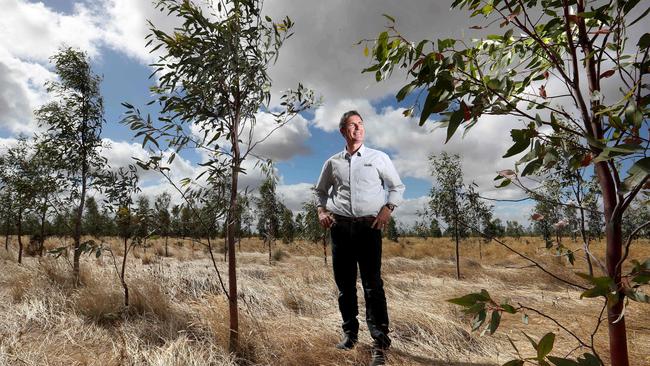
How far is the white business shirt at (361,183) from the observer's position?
334cm

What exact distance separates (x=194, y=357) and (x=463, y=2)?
10.9ft

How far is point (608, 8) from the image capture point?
35.2 inches

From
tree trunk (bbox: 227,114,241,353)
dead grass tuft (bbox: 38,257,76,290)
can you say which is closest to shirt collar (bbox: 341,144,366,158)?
tree trunk (bbox: 227,114,241,353)

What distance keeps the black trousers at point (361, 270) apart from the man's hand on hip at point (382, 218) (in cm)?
12

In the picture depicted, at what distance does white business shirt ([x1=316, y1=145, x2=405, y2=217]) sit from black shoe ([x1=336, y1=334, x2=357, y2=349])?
112cm

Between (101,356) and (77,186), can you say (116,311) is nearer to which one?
(101,356)

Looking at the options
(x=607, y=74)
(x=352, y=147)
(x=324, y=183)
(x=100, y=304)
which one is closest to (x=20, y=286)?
(x=100, y=304)

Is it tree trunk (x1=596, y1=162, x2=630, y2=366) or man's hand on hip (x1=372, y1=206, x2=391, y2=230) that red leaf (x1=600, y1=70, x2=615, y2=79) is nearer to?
tree trunk (x1=596, y1=162, x2=630, y2=366)

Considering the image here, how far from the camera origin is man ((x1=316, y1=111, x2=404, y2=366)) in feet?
10.7

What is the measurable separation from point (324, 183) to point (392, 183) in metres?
0.68

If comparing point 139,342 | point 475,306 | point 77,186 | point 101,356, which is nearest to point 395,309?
point 139,342

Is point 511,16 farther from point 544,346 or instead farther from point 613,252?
point 544,346

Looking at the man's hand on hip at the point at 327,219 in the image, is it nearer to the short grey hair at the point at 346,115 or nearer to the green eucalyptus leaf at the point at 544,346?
the short grey hair at the point at 346,115

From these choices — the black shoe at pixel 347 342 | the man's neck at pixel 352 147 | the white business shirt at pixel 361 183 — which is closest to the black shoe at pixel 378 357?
the black shoe at pixel 347 342
